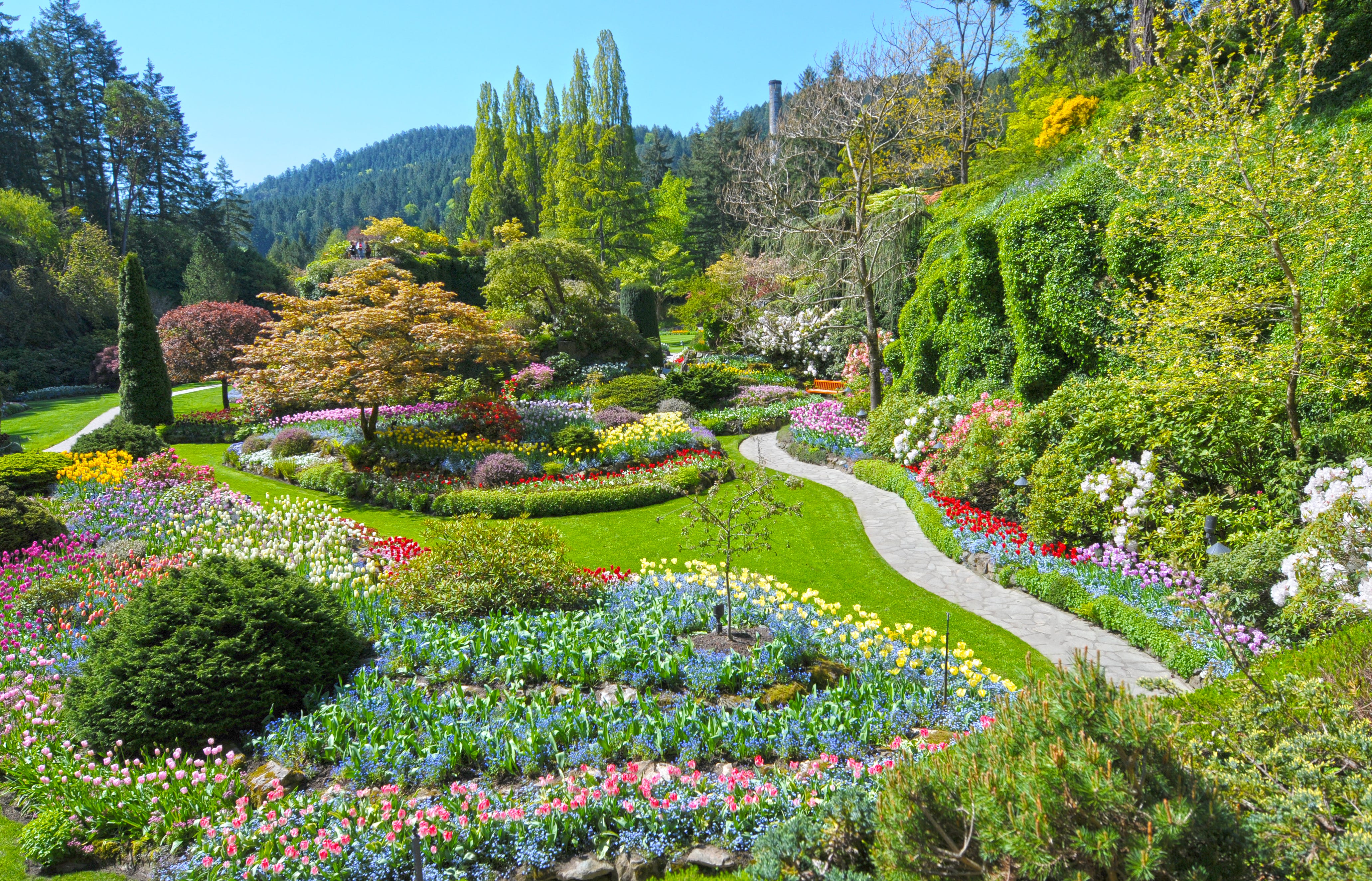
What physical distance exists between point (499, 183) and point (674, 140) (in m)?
79.9

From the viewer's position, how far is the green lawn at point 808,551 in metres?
7.16

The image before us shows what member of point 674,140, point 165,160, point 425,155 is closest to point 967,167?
point 165,160

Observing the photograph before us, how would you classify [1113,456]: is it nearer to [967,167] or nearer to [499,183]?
[967,167]

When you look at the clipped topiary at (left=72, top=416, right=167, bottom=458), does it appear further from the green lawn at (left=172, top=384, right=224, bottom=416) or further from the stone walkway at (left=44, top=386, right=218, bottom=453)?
the green lawn at (left=172, top=384, right=224, bottom=416)

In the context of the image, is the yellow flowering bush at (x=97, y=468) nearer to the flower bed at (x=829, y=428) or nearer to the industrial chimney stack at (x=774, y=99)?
the flower bed at (x=829, y=428)

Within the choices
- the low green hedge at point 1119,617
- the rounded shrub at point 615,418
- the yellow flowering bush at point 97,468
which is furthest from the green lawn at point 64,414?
the low green hedge at point 1119,617

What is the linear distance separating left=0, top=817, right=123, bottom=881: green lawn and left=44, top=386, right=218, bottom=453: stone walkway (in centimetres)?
1394

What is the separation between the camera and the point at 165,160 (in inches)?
1767

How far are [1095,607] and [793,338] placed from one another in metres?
19.7

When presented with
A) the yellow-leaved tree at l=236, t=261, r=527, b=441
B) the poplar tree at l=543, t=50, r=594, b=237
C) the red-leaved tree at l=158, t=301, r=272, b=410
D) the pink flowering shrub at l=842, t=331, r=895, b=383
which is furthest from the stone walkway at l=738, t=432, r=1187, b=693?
the poplar tree at l=543, t=50, r=594, b=237

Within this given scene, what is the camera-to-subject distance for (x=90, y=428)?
1911 cm

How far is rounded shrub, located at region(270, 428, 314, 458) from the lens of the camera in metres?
15.0

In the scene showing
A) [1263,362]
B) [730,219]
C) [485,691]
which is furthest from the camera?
[730,219]

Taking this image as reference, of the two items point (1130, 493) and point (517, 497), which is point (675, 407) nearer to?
point (517, 497)
